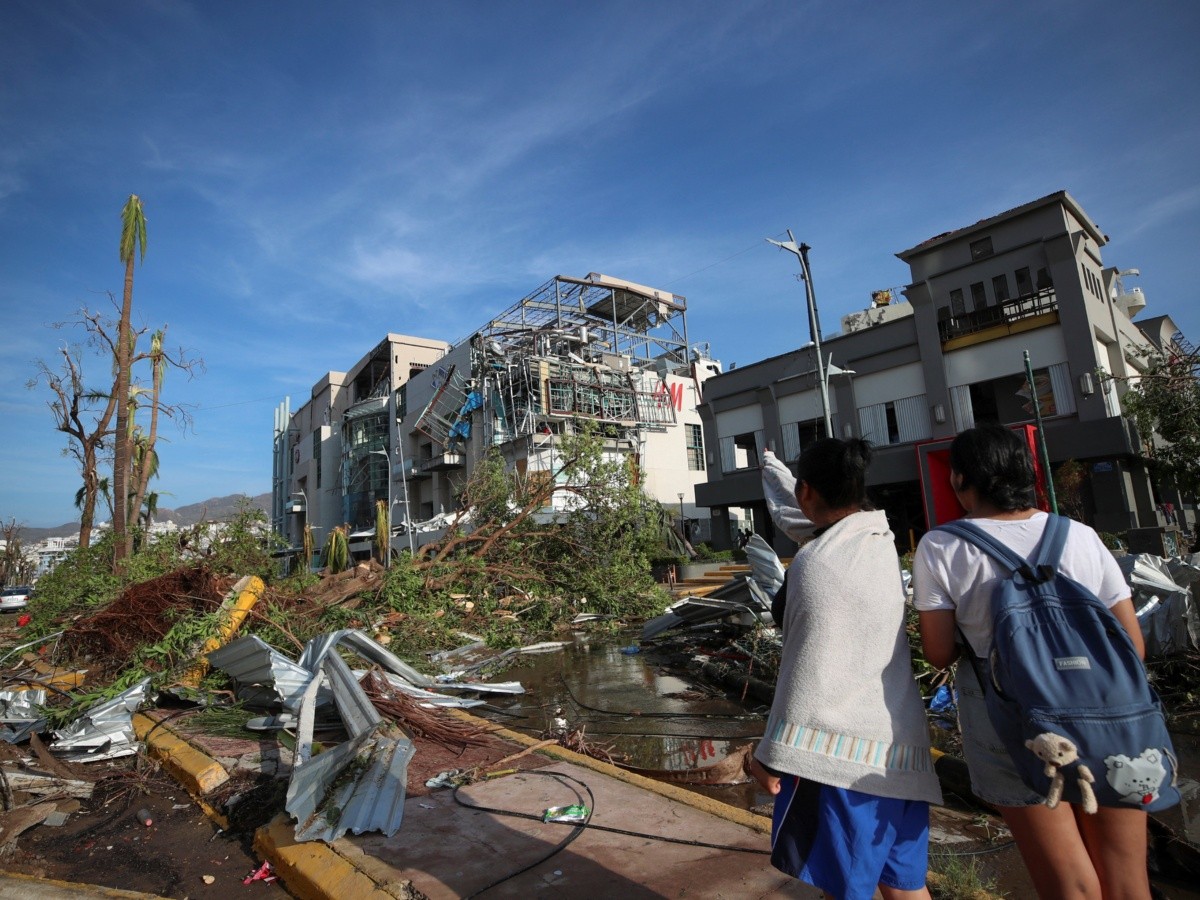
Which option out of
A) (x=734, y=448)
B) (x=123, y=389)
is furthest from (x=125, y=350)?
(x=734, y=448)

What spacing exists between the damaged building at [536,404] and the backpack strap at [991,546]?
30.4m

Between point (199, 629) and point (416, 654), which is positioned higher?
point (199, 629)

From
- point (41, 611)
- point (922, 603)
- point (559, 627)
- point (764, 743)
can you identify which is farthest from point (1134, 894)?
point (41, 611)

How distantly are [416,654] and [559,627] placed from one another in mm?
3465

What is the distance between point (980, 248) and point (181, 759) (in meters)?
22.9

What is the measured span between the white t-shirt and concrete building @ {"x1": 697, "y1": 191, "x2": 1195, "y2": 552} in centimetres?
1647

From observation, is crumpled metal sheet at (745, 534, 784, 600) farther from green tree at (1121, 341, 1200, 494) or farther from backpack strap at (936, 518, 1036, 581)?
green tree at (1121, 341, 1200, 494)

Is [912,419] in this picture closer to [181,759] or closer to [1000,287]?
[1000,287]

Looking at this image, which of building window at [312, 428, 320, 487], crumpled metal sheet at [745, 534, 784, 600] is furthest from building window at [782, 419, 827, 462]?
building window at [312, 428, 320, 487]

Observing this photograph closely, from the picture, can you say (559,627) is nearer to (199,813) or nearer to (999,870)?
(199,813)

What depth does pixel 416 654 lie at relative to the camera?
945cm

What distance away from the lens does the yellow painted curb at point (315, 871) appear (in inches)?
120

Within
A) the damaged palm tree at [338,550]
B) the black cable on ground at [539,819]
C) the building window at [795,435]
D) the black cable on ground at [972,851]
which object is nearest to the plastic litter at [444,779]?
the black cable on ground at [539,819]

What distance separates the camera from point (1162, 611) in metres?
6.04
